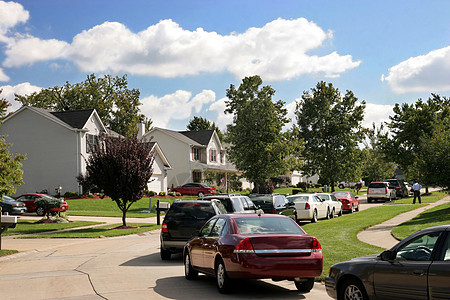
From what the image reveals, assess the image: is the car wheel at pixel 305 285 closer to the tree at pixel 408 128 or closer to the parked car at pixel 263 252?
the parked car at pixel 263 252

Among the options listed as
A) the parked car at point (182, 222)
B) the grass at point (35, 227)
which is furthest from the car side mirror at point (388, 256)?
the grass at point (35, 227)

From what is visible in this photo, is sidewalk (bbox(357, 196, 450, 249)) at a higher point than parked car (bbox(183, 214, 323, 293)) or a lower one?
lower

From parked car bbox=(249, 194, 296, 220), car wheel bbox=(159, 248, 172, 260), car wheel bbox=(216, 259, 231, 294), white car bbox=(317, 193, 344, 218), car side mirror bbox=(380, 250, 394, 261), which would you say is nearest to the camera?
car side mirror bbox=(380, 250, 394, 261)

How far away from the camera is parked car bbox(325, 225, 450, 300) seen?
675 centimetres

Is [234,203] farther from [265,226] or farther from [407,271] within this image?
[407,271]

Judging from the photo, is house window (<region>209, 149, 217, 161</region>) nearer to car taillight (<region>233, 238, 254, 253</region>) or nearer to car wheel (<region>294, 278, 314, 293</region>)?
car wheel (<region>294, 278, 314, 293</region>)

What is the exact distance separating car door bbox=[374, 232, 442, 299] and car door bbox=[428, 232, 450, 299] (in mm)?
85

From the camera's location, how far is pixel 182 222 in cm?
1567

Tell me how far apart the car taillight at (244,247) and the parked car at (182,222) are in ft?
19.3

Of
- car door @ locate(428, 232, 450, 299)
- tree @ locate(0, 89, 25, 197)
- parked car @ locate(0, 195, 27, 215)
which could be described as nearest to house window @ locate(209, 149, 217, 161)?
parked car @ locate(0, 195, 27, 215)

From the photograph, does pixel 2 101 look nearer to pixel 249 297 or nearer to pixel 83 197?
pixel 249 297

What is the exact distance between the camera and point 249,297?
9.84 m

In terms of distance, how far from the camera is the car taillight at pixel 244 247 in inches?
376

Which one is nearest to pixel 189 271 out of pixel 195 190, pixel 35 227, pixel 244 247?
pixel 244 247
